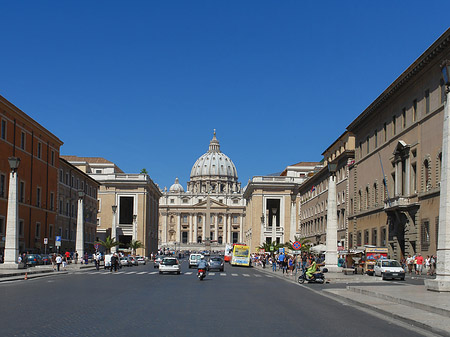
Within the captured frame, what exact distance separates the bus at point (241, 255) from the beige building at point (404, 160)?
603 inches

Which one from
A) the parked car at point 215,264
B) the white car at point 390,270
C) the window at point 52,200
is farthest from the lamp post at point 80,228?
the white car at point 390,270

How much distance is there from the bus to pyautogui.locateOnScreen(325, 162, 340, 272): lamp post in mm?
35543

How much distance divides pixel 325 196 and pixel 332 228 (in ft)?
144

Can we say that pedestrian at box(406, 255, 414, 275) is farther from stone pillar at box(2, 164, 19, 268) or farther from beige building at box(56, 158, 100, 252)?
beige building at box(56, 158, 100, 252)

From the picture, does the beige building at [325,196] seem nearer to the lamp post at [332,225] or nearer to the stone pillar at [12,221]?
the lamp post at [332,225]

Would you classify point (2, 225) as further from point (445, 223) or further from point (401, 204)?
point (445, 223)

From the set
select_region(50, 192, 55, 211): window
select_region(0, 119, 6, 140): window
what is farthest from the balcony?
select_region(50, 192, 55, 211): window

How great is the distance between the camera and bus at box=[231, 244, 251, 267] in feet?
259

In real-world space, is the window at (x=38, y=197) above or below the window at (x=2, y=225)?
above

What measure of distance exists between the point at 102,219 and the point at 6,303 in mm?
113031

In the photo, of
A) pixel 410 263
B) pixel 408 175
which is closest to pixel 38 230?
pixel 408 175

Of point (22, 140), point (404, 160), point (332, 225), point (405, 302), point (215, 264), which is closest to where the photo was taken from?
point (405, 302)

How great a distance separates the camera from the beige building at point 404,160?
4600 cm

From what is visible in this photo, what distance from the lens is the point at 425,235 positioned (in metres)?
48.0
